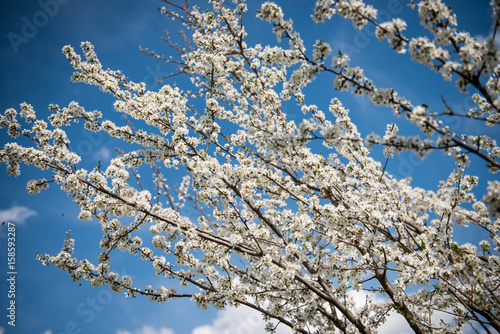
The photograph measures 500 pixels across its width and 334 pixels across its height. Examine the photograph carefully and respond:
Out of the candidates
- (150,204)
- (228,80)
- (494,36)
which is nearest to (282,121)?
(228,80)

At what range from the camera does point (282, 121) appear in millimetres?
8719

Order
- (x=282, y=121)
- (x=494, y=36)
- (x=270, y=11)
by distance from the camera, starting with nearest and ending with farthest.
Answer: (x=494, y=36) < (x=270, y=11) < (x=282, y=121)

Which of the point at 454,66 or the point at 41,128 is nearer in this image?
the point at 454,66

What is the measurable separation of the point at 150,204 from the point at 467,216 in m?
8.68

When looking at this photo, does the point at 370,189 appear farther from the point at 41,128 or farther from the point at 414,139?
the point at 41,128

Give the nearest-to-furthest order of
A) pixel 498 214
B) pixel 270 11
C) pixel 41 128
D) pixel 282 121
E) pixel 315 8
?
pixel 498 214 → pixel 315 8 → pixel 270 11 → pixel 41 128 → pixel 282 121

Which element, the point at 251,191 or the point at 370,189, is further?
the point at 370,189

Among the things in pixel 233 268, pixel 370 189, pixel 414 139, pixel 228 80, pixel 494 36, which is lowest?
pixel 233 268

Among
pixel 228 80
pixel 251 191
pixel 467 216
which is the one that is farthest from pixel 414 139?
pixel 228 80

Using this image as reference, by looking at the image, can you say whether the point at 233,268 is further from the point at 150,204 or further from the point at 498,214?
the point at 498,214

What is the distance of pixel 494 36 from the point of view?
136 inches

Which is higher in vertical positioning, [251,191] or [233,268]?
[251,191]

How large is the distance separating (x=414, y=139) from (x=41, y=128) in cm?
804

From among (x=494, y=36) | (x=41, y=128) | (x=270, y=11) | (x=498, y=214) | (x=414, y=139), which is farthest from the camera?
(x=41, y=128)
